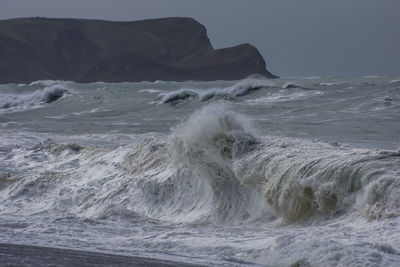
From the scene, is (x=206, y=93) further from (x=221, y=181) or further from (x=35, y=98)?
(x=221, y=181)

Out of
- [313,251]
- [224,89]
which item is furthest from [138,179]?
[224,89]

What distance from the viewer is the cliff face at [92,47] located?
74312 mm

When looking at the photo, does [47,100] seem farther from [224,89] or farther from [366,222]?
[366,222]

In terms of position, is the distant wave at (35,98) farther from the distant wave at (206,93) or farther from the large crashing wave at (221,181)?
the large crashing wave at (221,181)

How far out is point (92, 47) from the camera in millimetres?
89750

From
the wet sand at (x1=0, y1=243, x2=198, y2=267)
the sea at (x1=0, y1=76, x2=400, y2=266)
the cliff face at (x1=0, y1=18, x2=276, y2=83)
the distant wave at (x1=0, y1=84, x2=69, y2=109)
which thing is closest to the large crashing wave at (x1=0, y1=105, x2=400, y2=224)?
the sea at (x1=0, y1=76, x2=400, y2=266)

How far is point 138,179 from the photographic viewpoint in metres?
9.81

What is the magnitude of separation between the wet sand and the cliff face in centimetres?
6648

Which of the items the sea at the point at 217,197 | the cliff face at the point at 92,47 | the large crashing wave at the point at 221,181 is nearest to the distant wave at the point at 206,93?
the sea at the point at 217,197

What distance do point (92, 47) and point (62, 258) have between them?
85847 millimetres

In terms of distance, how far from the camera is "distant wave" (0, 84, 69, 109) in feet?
117

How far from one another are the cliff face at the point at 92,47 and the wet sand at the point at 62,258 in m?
66.5

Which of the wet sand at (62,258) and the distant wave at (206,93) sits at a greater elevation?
the distant wave at (206,93)

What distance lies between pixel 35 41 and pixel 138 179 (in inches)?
3111
